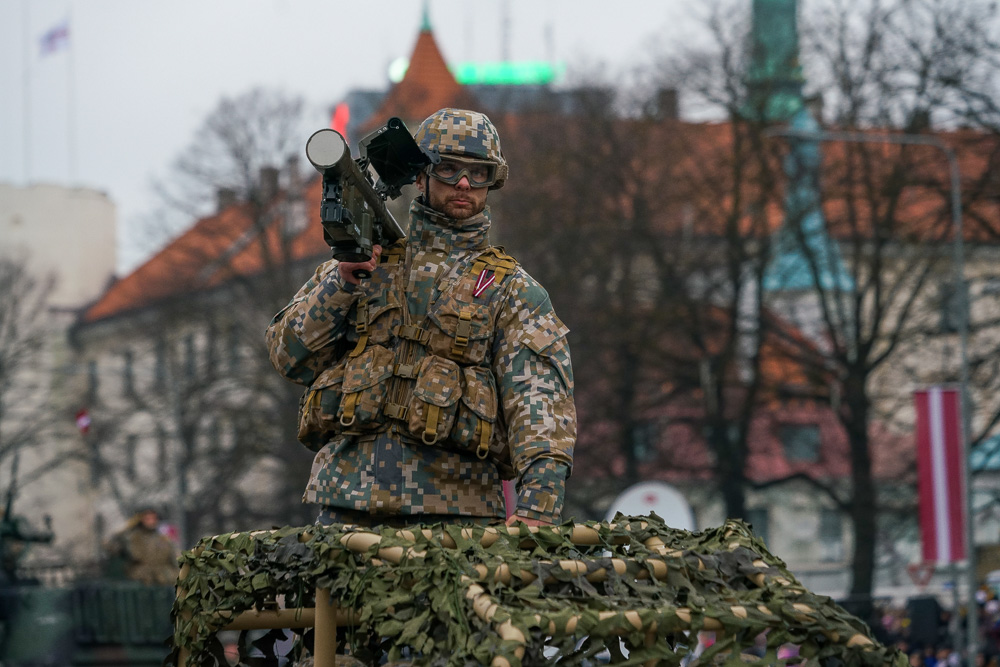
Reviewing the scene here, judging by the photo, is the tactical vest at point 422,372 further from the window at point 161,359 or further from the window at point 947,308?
the window at point 161,359

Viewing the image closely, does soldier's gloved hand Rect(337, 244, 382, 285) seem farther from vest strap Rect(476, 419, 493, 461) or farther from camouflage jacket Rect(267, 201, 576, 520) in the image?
vest strap Rect(476, 419, 493, 461)

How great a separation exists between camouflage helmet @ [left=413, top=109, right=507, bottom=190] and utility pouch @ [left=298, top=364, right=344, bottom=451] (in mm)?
733

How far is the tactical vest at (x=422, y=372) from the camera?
5.04m

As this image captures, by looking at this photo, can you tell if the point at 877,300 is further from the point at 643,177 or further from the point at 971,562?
the point at 971,562

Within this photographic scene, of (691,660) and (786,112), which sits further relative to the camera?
(786,112)

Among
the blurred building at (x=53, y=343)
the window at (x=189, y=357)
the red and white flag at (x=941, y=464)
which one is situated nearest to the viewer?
the red and white flag at (x=941, y=464)

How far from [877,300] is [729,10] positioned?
5.81 metres

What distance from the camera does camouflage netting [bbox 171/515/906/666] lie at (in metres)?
3.45

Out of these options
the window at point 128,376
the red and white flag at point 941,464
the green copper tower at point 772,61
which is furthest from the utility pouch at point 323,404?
the window at point 128,376

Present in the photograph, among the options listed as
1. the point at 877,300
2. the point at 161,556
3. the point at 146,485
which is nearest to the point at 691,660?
the point at 161,556

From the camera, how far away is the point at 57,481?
56188mm

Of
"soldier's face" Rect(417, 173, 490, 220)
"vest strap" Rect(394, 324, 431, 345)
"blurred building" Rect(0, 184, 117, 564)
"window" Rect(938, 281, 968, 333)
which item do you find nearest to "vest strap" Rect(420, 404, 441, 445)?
"vest strap" Rect(394, 324, 431, 345)

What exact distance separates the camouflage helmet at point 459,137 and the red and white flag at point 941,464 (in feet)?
52.4

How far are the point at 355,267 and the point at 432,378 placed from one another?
39cm
